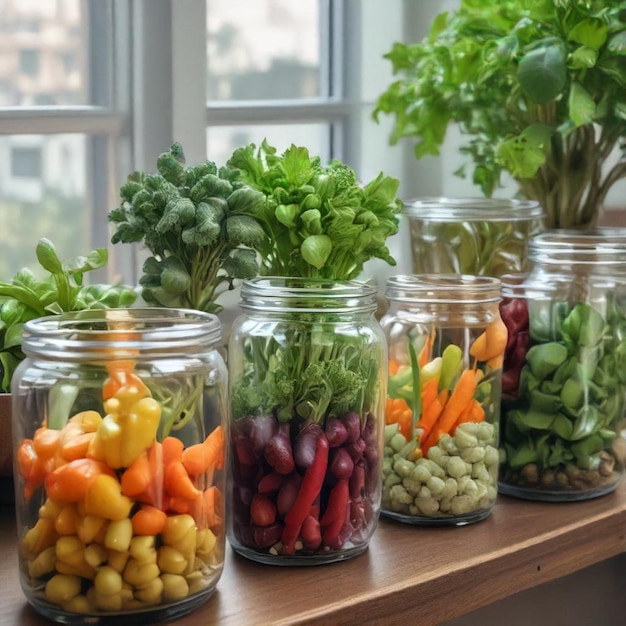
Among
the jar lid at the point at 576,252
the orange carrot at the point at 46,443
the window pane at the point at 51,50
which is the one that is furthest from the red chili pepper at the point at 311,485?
the window pane at the point at 51,50

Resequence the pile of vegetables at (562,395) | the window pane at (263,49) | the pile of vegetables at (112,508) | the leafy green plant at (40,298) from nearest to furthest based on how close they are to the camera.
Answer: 1. the pile of vegetables at (112,508)
2. the leafy green plant at (40,298)
3. the pile of vegetables at (562,395)
4. the window pane at (263,49)

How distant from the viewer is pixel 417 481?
3.27 ft

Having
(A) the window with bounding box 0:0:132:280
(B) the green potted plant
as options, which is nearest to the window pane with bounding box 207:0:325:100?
(A) the window with bounding box 0:0:132:280

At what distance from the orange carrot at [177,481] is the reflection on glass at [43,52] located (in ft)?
2.01

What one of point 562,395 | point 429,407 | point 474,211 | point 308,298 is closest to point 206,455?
point 308,298

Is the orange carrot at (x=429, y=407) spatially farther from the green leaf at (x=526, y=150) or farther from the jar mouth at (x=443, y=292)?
the green leaf at (x=526, y=150)

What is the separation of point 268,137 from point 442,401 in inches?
22.6

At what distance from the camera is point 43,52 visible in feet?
4.04

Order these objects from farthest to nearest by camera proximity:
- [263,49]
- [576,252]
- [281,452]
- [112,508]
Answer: [263,49]
[576,252]
[281,452]
[112,508]

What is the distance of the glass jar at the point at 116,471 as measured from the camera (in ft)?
2.47

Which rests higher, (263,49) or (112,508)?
(263,49)

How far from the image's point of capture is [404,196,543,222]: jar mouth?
120 cm

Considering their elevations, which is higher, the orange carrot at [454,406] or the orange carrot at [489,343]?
the orange carrot at [489,343]

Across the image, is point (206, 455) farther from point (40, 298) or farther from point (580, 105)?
point (580, 105)
